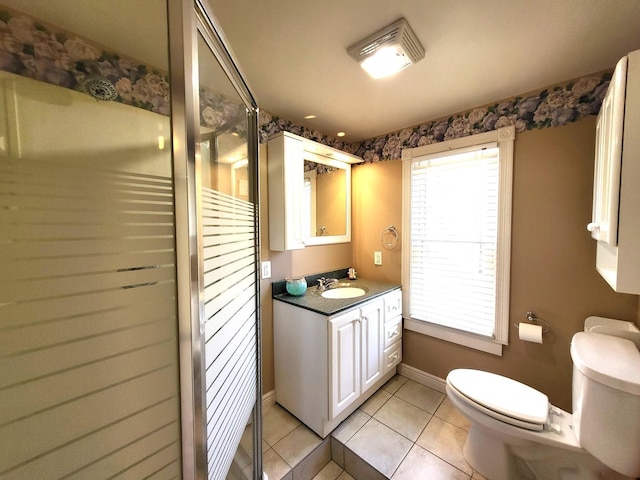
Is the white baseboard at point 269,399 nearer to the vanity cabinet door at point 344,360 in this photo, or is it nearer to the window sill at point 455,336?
the vanity cabinet door at point 344,360

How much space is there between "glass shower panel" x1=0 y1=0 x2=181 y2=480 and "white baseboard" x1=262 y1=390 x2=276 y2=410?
1.27 meters

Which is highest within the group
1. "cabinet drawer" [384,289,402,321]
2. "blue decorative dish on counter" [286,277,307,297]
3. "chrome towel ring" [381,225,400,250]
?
"chrome towel ring" [381,225,400,250]

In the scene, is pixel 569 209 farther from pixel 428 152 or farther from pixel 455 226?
pixel 428 152

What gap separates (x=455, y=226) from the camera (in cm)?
192

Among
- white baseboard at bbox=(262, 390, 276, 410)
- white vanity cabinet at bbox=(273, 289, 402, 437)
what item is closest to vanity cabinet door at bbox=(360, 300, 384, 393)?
white vanity cabinet at bbox=(273, 289, 402, 437)

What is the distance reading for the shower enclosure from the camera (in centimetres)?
60

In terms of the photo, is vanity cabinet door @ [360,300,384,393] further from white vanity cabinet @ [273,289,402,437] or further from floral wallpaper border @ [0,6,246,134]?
floral wallpaper border @ [0,6,246,134]

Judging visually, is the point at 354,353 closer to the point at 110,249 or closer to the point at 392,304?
the point at 392,304

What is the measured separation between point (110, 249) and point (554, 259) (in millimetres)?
2291

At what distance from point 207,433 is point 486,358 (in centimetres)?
197

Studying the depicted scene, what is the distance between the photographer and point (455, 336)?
6.39ft

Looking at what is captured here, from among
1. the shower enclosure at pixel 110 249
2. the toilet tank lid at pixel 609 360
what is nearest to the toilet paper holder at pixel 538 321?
the toilet tank lid at pixel 609 360

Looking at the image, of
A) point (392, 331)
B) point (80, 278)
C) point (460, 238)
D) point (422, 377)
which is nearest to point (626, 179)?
point (460, 238)

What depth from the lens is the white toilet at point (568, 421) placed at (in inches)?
36.8
